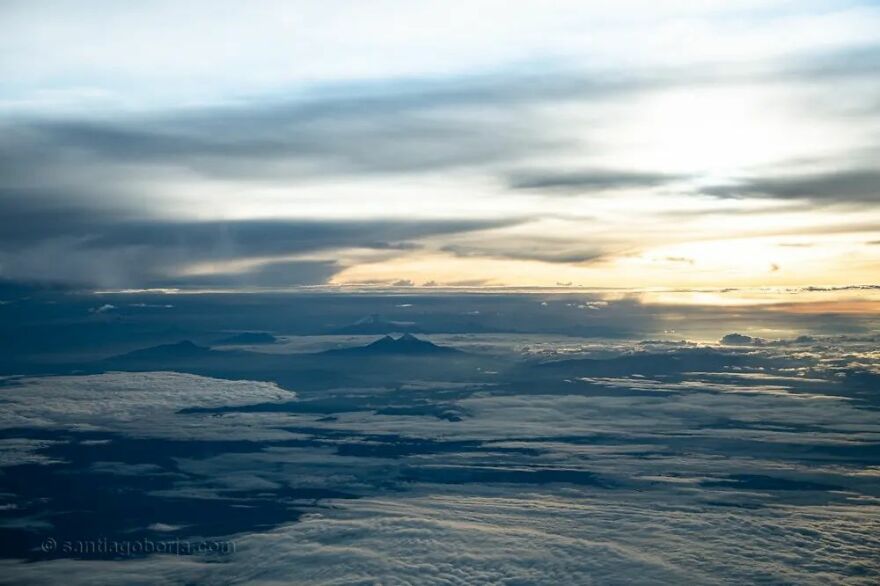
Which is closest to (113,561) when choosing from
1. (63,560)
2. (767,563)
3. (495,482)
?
(63,560)

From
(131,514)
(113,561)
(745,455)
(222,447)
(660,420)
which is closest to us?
(113,561)

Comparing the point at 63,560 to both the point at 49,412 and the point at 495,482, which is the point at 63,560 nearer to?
the point at 495,482

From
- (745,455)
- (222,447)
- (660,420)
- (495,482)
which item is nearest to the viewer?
(495,482)

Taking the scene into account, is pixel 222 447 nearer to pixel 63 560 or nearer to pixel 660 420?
pixel 63 560

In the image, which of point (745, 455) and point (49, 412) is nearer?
point (745, 455)

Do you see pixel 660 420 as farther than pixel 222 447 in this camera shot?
Yes

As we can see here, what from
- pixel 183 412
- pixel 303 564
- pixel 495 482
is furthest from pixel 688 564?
pixel 183 412

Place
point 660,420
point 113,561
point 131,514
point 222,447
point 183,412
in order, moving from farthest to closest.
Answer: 1. point 183,412
2. point 660,420
3. point 222,447
4. point 131,514
5. point 113,561

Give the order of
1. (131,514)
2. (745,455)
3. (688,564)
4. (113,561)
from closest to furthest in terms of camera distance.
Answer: (688,564) < (113,561) < (131,514) < (745,455)
